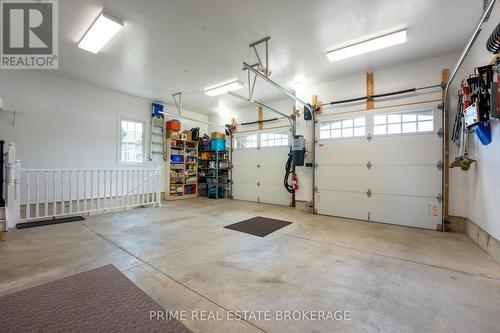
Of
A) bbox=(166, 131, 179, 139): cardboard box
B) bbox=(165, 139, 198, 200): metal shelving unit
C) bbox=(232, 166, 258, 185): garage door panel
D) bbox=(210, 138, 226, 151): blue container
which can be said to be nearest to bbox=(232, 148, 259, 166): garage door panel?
bbox=(232, 166, 258, 185): garage door panel

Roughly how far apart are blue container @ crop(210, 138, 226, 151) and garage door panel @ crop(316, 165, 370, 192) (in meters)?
4.08

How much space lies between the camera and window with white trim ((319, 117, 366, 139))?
16.6 feet

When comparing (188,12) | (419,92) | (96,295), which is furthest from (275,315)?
(419,92)

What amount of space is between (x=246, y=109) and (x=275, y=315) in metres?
7.12

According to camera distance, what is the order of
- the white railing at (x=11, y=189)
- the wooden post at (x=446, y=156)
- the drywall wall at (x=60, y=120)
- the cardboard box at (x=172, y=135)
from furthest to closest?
1. the cardboard box at (x=172, y=135)
2. the drywall wall at (x=60, y=120)
3. the wooden post at (x=446, y=156)
4. the white railing at (x=11, y=189)

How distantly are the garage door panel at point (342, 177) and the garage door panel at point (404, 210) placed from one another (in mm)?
429

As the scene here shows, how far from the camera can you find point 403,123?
15.0 feet

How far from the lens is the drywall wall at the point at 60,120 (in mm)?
4887

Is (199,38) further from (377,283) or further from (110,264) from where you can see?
(377,283)

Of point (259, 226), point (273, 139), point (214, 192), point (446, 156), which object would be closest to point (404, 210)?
point (446, 156)

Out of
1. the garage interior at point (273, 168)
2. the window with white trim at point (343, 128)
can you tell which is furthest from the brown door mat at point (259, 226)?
the window with white trim at point (343, 128)

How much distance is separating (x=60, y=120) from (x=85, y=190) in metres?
2.31

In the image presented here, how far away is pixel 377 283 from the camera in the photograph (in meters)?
2.22

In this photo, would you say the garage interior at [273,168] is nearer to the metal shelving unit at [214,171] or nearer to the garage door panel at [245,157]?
the garage door panel at [245,157]
